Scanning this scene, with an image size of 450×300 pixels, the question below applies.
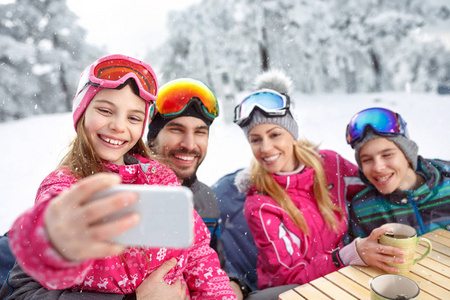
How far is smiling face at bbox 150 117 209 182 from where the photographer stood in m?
2.39

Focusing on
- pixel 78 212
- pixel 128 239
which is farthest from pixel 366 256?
pixel 78 212

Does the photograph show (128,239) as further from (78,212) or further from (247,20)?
(247,20)

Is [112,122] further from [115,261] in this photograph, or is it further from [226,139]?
[226,139]

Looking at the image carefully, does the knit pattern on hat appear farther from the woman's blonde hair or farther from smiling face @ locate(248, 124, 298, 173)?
the woman's blonde hair

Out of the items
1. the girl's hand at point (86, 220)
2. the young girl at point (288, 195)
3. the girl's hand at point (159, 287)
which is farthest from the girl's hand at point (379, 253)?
the girl's hand at point (86, 220)

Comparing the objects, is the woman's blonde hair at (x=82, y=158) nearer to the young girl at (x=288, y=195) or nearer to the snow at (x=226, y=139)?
the young girl at (x=288, y=195)

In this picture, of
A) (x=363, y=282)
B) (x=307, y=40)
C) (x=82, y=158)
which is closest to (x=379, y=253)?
(x=363, y=282)

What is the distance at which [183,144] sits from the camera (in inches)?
93.3

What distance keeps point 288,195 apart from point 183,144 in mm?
970

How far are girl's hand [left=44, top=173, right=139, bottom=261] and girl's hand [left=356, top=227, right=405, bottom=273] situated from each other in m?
1.46

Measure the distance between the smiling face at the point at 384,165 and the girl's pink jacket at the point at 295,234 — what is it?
34cm

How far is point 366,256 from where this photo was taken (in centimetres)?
173

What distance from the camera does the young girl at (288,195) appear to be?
7.33 ft

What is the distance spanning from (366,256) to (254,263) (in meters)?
1.44
